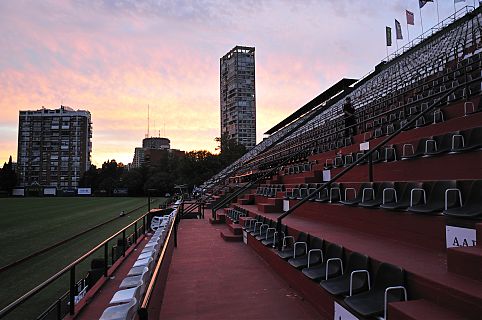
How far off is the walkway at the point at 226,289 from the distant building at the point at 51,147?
386 feet

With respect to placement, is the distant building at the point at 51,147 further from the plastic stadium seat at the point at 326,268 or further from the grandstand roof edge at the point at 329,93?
the plastic stadium seat at the point at 326,268

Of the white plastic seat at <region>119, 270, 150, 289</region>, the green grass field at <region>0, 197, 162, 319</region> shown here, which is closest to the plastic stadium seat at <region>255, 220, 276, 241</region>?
the white plastic seat at <region>119, 270, 150, 289</region>

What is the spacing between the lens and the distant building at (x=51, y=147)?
112 metres

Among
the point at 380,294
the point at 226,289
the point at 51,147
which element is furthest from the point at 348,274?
the point at 51,147

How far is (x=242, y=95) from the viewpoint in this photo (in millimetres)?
86000

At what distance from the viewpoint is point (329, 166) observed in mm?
7957

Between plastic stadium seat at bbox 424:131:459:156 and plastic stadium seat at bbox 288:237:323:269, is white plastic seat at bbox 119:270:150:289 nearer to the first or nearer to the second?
plastic stadium seat at bbox 288:237:323:269

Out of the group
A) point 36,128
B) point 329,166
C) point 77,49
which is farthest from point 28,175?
point 329,166

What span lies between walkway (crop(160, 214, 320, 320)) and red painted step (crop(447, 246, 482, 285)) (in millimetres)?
1574

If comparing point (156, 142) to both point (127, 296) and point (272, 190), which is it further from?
point (127, 296)

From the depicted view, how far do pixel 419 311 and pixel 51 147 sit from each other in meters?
128

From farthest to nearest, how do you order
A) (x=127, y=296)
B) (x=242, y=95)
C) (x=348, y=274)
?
(x=242, y=95) → (x=348, y=274) → (x=127, y=296)

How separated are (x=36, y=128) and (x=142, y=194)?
70.2 m

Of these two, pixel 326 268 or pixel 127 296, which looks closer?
pixel 127 296
